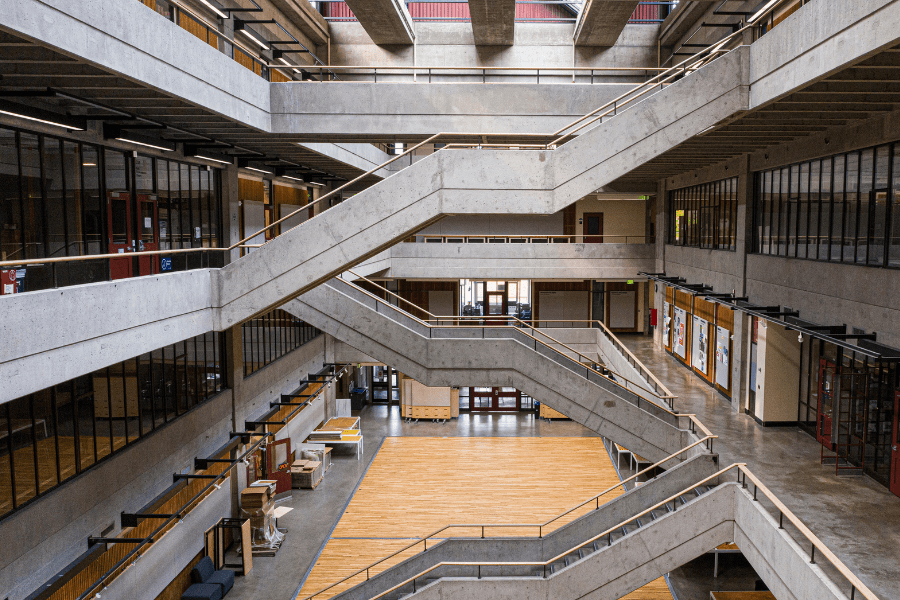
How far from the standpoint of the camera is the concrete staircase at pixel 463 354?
2006 centimetres

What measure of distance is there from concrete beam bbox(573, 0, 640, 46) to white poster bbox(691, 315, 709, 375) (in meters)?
10.7

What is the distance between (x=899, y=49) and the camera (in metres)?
8.52

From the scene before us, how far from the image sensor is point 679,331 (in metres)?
26.4

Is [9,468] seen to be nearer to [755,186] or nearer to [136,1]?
[136,1]

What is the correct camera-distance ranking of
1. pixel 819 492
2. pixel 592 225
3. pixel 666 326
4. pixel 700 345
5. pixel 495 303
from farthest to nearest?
→ pixel 495 303 → pixel 592 225 → pixel 666 326 → pixel 700 345 → pixel 819 492

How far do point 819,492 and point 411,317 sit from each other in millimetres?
12830

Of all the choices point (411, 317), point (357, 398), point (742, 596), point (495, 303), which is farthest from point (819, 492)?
point (357, 398)

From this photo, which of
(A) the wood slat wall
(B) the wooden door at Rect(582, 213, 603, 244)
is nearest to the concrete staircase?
(A) the wood slat wall

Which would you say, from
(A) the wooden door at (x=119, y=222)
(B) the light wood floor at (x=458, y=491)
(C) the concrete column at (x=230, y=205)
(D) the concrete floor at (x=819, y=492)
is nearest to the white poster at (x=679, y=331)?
(B) the light wood floor at (x=458, y=491)

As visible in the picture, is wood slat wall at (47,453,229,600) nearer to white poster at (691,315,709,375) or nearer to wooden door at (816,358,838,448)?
wooden door at (816,358,838,448)

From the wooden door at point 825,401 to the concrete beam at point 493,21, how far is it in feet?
49.0

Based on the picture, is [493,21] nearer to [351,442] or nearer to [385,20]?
[385,20]

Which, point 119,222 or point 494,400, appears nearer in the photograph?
point 119,222

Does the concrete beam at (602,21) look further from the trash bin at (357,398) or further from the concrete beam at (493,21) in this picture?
the trash bin at (357,398)
